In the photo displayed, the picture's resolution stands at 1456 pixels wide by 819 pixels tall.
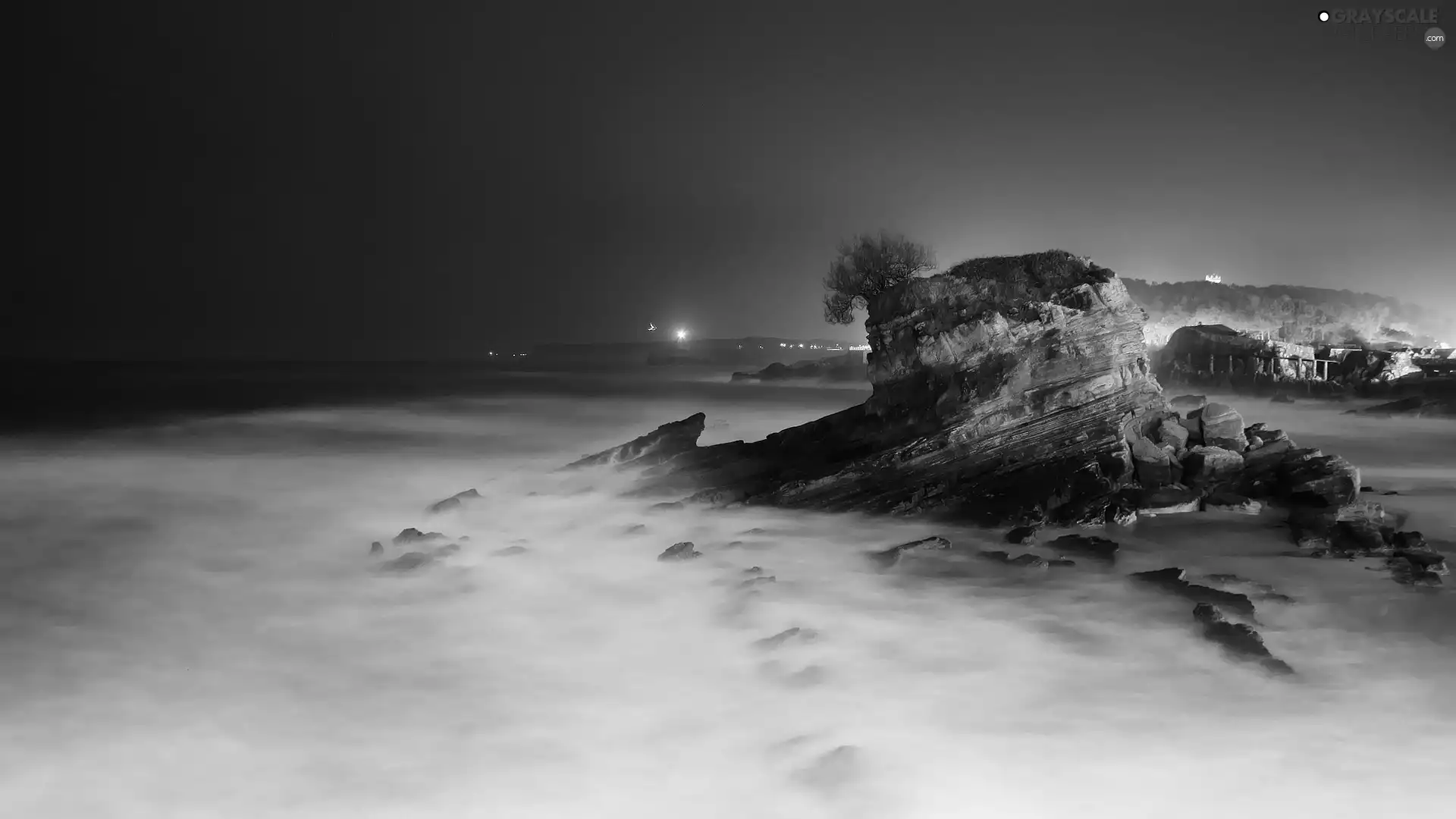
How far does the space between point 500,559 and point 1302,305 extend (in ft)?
231

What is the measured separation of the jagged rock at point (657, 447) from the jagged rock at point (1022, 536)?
7.87 metres

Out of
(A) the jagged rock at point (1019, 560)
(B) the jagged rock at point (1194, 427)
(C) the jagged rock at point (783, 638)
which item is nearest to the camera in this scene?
(C) the jagged rock at point (783, 638)

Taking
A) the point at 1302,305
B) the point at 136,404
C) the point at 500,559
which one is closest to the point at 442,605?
the point at 500,559

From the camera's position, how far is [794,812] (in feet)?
21.0

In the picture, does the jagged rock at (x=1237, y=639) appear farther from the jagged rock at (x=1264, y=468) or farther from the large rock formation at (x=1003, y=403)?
the jagged rock at (x=1264, y=468)

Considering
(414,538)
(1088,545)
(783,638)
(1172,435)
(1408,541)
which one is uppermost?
(1172,435)

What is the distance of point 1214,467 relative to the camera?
48.4 ft

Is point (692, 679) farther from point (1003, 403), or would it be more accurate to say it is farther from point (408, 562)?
point (1003, 403)

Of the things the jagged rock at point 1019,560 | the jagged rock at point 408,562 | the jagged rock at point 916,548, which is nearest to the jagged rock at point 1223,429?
the jagged rock at point 1019,560

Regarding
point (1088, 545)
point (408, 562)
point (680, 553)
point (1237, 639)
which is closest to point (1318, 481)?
point (1088, 545)

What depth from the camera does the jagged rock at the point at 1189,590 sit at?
9.66 meters

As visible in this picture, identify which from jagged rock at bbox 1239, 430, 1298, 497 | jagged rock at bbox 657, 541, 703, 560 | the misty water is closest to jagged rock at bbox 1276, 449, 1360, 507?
jagged rock at bbox 1239, 430, 1298, 497

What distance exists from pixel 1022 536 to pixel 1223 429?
5.91 metres

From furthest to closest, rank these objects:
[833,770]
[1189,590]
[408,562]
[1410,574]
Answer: [408,562], [1410,574], [1189,590], [833,770]
